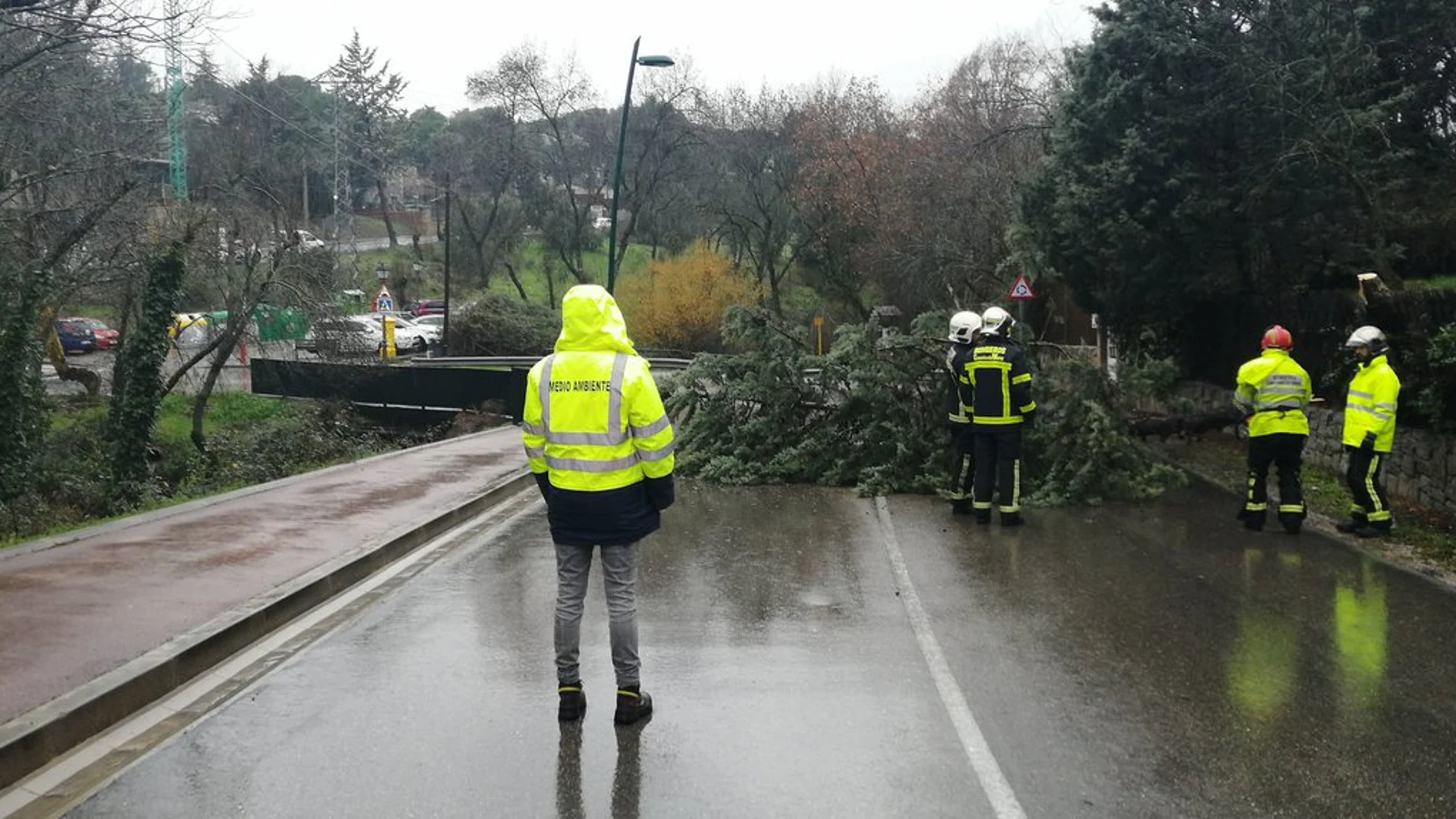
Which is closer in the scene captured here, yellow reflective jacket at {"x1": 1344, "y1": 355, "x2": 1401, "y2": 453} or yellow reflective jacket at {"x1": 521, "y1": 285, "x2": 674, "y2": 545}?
yellow reflective jacket at {"x1": 521, "y1": 285, "x2": 674, "y2": 545}

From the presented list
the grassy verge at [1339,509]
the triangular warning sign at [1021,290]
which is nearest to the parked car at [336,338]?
the triangular warning sign at [1021,290]

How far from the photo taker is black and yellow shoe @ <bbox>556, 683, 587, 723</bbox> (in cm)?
573

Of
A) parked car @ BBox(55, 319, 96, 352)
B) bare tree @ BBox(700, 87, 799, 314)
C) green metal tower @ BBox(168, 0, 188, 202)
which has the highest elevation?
bare tree @ BBox(700, 87, 799, 314)

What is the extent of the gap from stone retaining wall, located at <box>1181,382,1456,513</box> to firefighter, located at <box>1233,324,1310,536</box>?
6.17ft

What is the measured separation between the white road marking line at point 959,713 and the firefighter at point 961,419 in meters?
2.70

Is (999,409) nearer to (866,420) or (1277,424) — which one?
(1277,424)

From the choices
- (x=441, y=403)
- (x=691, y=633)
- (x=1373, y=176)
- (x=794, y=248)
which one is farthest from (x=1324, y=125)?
(x=794, y=248)

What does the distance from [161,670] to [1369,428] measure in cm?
968

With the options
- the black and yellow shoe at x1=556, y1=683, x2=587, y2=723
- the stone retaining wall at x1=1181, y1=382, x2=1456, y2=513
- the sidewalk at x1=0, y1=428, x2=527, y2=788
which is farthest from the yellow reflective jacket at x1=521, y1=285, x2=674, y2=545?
the stone retaining wall at x1=1181, y1=382, x2=1456, y2=513

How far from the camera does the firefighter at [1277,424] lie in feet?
35.9

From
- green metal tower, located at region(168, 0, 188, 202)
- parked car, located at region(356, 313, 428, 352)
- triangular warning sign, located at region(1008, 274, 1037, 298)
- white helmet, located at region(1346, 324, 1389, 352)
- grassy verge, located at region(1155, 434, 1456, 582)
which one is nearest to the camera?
grassy verge, located at region(1155, 434, 1456, 582)

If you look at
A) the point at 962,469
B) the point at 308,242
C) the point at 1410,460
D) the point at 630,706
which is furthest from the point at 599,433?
the point at 308,242

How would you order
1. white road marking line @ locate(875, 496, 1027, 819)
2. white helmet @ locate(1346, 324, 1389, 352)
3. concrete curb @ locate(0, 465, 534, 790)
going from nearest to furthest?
white road marking line @ locate(875, 496, 1027, 819), concrete curb @ locate(0, 465, 534, 790), white helmet @ locate(1346, 324, 1389, 352)

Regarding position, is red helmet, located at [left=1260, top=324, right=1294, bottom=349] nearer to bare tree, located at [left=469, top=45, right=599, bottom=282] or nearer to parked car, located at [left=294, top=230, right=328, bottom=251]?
parked car, located at [left=294, top=230, right=328, bottom=251]
